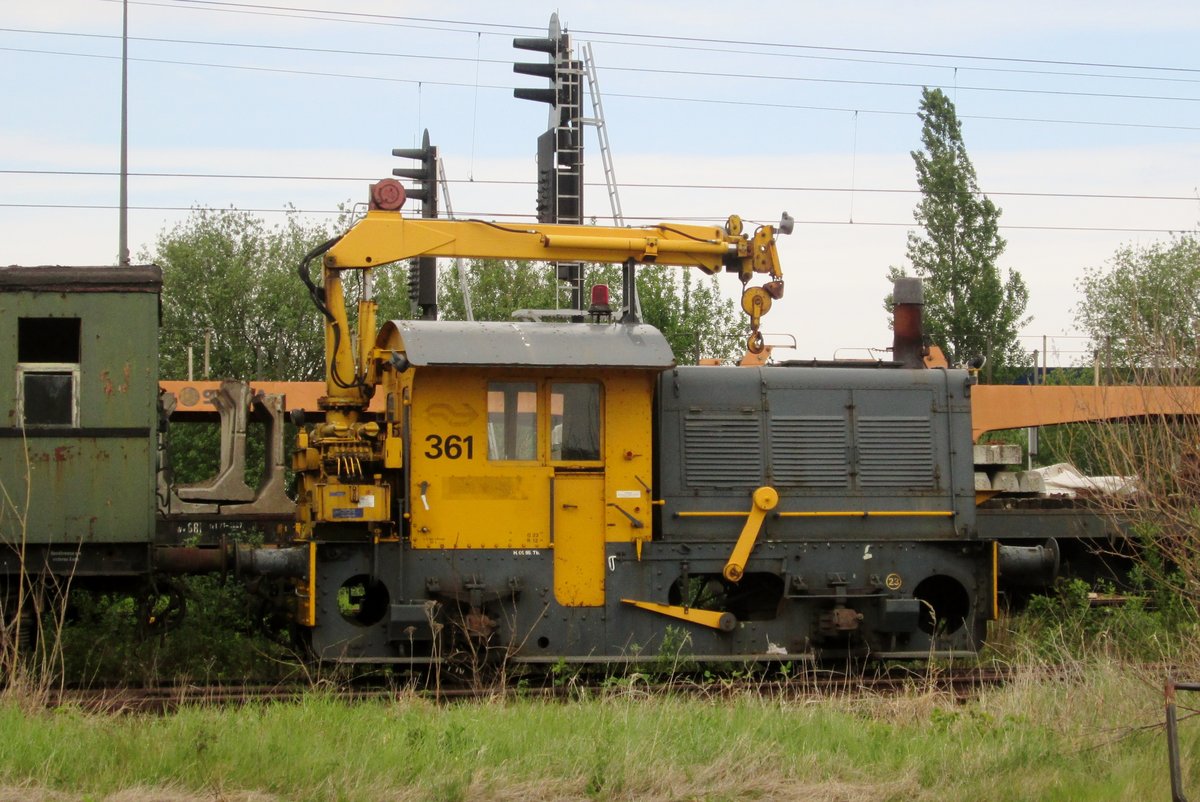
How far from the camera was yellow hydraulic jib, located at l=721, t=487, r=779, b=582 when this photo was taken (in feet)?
38.9

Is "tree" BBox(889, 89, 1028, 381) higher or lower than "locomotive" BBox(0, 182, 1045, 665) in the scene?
higher

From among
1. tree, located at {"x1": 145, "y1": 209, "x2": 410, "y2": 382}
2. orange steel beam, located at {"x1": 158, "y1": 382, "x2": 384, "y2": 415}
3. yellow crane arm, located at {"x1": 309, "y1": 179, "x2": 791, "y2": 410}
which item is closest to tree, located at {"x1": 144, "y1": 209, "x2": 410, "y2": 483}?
tree, located at {"x1": 145, "y1": 209, "x2": 410, "y2": 382}

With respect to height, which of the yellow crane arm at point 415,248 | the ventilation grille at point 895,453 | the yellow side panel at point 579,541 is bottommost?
the yellow side panel at point 579,541

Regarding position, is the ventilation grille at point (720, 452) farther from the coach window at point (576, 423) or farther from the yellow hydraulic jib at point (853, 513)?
the coach window at point (576, 423)

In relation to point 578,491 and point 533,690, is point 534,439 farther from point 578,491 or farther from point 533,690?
point 533,690

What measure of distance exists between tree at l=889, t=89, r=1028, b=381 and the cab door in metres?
24.2

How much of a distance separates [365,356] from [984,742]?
6.62 meters

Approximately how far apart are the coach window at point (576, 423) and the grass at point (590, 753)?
2740 millimetres

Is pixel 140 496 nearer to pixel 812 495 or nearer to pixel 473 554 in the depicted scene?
pixel 473 554

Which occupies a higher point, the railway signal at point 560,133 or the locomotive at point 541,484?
the railway signal at point 560,133

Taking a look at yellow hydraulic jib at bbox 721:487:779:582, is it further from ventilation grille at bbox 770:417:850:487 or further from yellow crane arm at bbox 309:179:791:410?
yellow crane arm at bbox 309:179:791:410

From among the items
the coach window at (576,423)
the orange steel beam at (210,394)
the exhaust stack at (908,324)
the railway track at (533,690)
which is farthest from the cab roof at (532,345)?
the orange steel beam at (210,394)

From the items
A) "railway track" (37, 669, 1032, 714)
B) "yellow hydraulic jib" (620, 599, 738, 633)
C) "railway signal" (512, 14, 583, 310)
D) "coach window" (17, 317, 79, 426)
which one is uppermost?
"railway signal" (512, 14, 583, 310)

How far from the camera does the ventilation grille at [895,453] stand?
1261 centimetres
